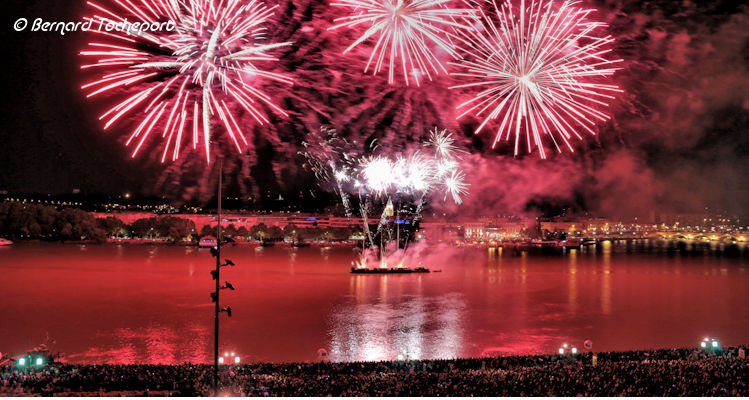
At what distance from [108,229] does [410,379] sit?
4894 centimetres

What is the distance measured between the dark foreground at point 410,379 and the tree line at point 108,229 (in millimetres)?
29074

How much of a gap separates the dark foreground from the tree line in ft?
95.4

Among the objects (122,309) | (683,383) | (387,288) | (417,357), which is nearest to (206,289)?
(122,309)

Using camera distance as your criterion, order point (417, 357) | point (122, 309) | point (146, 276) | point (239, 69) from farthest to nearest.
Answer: point (146, 276) < point (122, 309) < point (417, 357) < point (239, 69)

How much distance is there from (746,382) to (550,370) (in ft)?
7.51

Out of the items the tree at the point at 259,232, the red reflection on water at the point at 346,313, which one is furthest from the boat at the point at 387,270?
the tree at the point at 259,232

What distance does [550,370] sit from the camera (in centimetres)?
748

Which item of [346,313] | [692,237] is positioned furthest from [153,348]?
[692,237]

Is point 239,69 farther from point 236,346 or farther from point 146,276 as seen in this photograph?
point 146,276

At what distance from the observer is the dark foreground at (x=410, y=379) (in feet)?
21.9

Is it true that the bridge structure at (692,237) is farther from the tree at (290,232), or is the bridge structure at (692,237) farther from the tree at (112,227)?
the tree at (112,227)

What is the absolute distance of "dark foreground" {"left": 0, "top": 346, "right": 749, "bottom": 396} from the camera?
6664 mm

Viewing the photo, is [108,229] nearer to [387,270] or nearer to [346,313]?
[387,270]

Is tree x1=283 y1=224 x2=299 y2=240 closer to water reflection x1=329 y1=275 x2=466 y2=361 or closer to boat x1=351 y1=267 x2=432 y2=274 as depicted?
boat x1=351 y1=267 x2=432 y2=274
